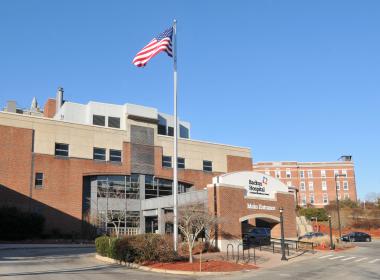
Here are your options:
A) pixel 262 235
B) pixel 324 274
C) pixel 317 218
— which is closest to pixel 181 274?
pixel 324 274

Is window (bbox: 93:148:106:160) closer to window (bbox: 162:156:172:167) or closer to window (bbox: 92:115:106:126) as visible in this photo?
window (bbox: 92:115:106:126)

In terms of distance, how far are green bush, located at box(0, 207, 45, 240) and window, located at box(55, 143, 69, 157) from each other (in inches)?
305

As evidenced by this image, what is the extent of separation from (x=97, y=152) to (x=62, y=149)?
421 centimetres

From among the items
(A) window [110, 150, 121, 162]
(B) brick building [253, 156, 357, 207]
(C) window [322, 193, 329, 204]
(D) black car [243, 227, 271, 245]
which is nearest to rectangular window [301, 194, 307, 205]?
(B) brick building [253, 156, 357, 207]

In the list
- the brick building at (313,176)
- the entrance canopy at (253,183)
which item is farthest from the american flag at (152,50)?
the brick building at (313,176)

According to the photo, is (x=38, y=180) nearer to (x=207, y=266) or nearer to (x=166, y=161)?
(x=166, y=161)

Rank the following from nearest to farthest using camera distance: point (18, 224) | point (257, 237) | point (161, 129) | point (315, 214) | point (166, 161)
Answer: point (257, 237), point (18, 224), point (166, 161), point (161, 129), point (315, 214)

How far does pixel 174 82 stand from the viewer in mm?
28781

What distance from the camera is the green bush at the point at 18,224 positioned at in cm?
4372

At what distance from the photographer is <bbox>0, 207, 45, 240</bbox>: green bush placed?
143 ft

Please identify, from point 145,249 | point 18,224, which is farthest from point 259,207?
point 18,224

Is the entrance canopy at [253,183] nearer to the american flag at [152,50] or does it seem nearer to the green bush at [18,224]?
the american flag at [152,50]

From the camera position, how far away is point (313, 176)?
110 metres

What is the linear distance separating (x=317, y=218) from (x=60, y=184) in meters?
44.9
